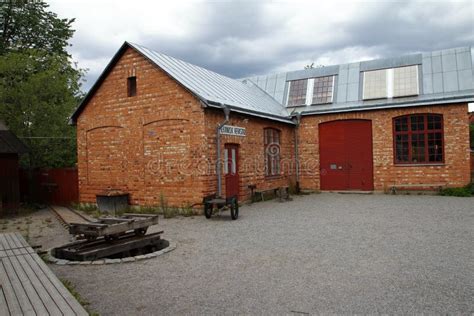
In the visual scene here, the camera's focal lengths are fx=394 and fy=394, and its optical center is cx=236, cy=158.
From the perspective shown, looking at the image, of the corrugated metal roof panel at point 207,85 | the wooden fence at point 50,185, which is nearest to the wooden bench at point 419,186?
the corrugated metal roof panel at point 207,85

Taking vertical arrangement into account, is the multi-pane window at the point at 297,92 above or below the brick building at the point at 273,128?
above

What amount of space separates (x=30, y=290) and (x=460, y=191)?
50.8ft

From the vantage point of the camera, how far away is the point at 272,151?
646 inches

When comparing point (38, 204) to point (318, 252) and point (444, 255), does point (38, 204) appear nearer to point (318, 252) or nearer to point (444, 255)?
point (318, 252)

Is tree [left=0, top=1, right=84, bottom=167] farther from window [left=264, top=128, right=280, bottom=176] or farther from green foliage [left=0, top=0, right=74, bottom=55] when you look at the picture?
window [left=264, top=128, right=280, bottom=176]

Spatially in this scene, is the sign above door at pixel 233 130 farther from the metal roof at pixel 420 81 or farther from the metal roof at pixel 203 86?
the metal roof at pixel 420 81

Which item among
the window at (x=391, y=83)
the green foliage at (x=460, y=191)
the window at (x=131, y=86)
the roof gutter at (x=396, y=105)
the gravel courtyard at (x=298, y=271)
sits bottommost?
the gravel courtyard at (x=298, y=271)

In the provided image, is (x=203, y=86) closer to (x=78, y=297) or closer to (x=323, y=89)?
(x=323, y=89)

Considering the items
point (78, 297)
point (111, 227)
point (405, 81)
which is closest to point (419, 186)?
point (405, 81)

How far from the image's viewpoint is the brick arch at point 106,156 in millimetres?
13531

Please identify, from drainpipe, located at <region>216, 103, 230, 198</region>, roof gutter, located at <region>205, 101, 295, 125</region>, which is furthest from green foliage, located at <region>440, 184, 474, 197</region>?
drainpipe, located at <region>216, 103, 230, 198</region>

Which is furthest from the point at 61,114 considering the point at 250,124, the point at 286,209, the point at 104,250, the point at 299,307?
the point at 299,307

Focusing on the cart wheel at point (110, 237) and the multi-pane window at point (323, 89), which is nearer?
the cart wheel at point (110, 237)

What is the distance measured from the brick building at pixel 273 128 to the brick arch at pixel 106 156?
37 mm
